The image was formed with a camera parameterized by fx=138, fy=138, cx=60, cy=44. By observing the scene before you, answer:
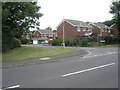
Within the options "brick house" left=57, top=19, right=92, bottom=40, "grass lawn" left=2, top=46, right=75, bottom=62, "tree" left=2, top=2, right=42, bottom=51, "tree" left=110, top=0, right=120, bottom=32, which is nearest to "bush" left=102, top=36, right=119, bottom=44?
"tree" left=110, top=0, right=120, bottom=32

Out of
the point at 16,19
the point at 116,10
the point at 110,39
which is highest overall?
the point at 116,10

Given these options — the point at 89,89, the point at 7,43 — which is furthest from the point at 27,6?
the point at 89,89

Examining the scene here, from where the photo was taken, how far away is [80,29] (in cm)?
4784

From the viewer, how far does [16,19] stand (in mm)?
17328

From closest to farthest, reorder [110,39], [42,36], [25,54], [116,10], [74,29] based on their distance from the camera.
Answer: [25,54], [110,39], [116,10], [74,29], [42,36]

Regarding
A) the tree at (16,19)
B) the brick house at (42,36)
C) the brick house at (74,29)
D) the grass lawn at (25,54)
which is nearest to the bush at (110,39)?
the brick house at (74,29)

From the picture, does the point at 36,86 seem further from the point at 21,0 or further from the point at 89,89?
the point at 21,0

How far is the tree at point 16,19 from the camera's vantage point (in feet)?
51.6

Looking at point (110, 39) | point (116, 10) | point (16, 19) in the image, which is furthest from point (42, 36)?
point (16, 19)

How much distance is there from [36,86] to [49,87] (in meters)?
0.58

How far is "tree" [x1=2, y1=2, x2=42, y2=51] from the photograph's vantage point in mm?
15719

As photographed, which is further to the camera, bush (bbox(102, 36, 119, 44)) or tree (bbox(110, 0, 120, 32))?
tree (bbox(110, 0, 120, 32))

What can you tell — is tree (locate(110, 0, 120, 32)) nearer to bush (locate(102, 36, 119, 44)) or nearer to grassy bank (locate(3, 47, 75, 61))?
bush (locate(102, 36, 119, 44))

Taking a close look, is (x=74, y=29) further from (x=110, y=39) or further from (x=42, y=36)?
(x=42, y=36)
